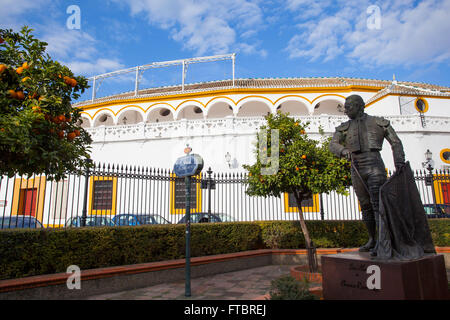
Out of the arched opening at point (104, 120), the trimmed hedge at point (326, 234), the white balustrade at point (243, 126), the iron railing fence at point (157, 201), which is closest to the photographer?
the iron railing fence at point (157, 201)

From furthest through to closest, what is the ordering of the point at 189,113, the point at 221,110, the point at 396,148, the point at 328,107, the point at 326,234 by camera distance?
the point at 189,113 < the point at 221,110 < the point at 328,107 < the point at 326,234 < the point at 396,148

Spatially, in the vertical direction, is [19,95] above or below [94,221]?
above

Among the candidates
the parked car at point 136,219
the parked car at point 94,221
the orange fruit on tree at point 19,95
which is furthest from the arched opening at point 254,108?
the orange fruit on tree at point 19,95

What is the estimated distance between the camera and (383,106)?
62.4 feet

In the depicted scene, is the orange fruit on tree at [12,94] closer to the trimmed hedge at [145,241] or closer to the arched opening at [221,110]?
the trimmed hedge at [145,241]

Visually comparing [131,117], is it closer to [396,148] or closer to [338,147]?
[338,147]

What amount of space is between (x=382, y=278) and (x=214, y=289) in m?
3.51

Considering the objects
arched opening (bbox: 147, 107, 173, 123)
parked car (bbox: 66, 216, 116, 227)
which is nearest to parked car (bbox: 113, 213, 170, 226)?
parked car (bbox: 66, 216, 116, 227)

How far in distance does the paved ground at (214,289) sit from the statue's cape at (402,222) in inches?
93.6

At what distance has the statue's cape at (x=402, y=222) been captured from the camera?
3598mm

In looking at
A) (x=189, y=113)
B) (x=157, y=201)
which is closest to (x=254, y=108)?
(x=189, y=113)

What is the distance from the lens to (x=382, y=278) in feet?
10.7

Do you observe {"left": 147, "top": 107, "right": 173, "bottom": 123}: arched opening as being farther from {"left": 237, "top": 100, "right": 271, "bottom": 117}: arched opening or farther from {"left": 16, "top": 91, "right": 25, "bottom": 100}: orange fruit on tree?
{"left": 16, "top": 91, "right": 25, "bottom": 100}: orange fruit on tree
